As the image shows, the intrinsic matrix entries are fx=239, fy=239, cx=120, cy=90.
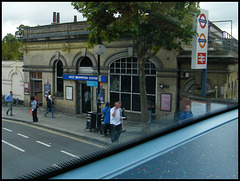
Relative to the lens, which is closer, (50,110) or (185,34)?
(50,110)

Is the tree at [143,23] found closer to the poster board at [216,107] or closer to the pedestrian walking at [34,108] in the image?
the pedestrian walking at [34,108]

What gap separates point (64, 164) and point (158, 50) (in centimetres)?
83

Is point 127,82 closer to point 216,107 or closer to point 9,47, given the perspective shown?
point 9,47

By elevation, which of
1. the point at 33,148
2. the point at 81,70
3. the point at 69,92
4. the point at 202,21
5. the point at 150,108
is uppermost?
the point at 202,21

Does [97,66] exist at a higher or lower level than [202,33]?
lower

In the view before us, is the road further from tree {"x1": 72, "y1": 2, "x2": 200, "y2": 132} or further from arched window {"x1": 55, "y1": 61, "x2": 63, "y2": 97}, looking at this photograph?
tree {"x1": 72, "y1": 2, "x2": 200, "y2": 132}

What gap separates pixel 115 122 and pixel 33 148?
1.77ft

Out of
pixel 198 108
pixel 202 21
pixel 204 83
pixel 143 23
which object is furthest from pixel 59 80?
pixel 204 83

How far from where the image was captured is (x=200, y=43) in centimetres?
187

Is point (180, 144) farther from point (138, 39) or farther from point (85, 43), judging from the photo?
point (85, 43)

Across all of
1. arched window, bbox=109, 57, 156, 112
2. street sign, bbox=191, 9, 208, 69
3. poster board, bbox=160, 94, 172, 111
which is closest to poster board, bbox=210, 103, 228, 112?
street sign, bbox=191, 9, 208, 69

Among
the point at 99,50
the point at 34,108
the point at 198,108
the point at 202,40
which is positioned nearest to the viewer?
the point at 34,108

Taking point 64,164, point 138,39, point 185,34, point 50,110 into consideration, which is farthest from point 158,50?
point 64,164

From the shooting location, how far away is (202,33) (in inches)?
72.3
